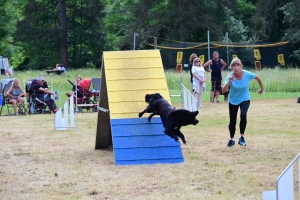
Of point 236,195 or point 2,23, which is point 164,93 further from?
point 2,23

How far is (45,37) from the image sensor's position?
165 ft

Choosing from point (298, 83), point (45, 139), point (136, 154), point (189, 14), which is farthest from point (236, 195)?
point (189, 14)

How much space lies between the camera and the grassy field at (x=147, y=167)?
6.89 m

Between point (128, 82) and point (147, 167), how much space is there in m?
1.73

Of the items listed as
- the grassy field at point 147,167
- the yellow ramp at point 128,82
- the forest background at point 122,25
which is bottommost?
the grassy field at point 147,167

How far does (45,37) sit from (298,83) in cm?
2943

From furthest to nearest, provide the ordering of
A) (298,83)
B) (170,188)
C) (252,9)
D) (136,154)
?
(252,9), (298,83), (136,154), (170,188)

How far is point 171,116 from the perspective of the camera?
344 inches

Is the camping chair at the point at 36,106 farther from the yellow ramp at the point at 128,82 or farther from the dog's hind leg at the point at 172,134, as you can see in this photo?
the dog's hind leg at the point at 172,134

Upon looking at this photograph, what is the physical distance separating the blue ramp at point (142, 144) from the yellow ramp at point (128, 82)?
244mm

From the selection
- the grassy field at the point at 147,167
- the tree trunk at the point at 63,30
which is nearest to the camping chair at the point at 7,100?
the grassy field at the point at 147,167

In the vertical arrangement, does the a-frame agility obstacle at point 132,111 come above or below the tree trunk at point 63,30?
below

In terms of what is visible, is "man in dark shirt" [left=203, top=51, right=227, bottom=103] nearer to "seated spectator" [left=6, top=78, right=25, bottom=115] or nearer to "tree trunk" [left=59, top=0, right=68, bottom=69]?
"seated spectator" [left=6, top=78, right=25, bottom=115]

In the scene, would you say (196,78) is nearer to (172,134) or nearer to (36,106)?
(36,106)
